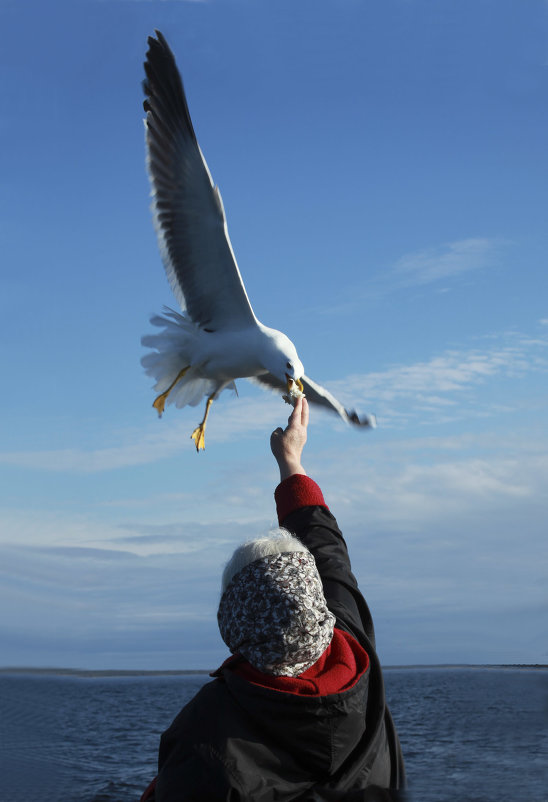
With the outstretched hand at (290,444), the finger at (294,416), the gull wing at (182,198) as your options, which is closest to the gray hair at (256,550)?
the outstretched hand at (290,444)

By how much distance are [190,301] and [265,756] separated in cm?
490

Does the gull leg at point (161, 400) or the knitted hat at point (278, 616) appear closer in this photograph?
the knitted hat at point (278, 616)

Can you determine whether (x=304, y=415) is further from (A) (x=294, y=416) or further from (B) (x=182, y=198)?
(B) (x=182, y=198)

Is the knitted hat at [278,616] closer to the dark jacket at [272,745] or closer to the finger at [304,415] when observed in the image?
the dark jacket at [272,745]

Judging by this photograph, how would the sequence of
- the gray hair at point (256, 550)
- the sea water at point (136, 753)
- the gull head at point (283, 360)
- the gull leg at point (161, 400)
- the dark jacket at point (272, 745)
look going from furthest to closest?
the sea water at point (136, 753)
the gull leg at point (161, 400)
the gull head at point (283, 360)
the gray hair at point (256, 550)
the dark jacket at point (272, 745)

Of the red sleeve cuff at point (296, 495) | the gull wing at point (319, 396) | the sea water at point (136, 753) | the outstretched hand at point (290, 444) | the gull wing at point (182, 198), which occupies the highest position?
Result: the gull wing at point (182, 198)

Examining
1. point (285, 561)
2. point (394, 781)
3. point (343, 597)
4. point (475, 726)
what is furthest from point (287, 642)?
point (475, 726)

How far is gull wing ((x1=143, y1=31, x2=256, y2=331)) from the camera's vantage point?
5652 mm

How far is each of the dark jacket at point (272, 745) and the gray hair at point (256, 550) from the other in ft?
0.57

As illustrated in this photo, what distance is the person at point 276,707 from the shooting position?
4.32 ft

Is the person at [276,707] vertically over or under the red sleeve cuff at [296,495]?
under

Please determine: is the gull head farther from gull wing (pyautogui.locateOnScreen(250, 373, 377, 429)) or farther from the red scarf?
the red scarf

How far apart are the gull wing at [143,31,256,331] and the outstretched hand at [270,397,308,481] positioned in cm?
368

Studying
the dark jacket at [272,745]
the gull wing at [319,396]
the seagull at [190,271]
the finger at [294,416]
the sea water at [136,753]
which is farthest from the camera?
the sea water at [136,753]
